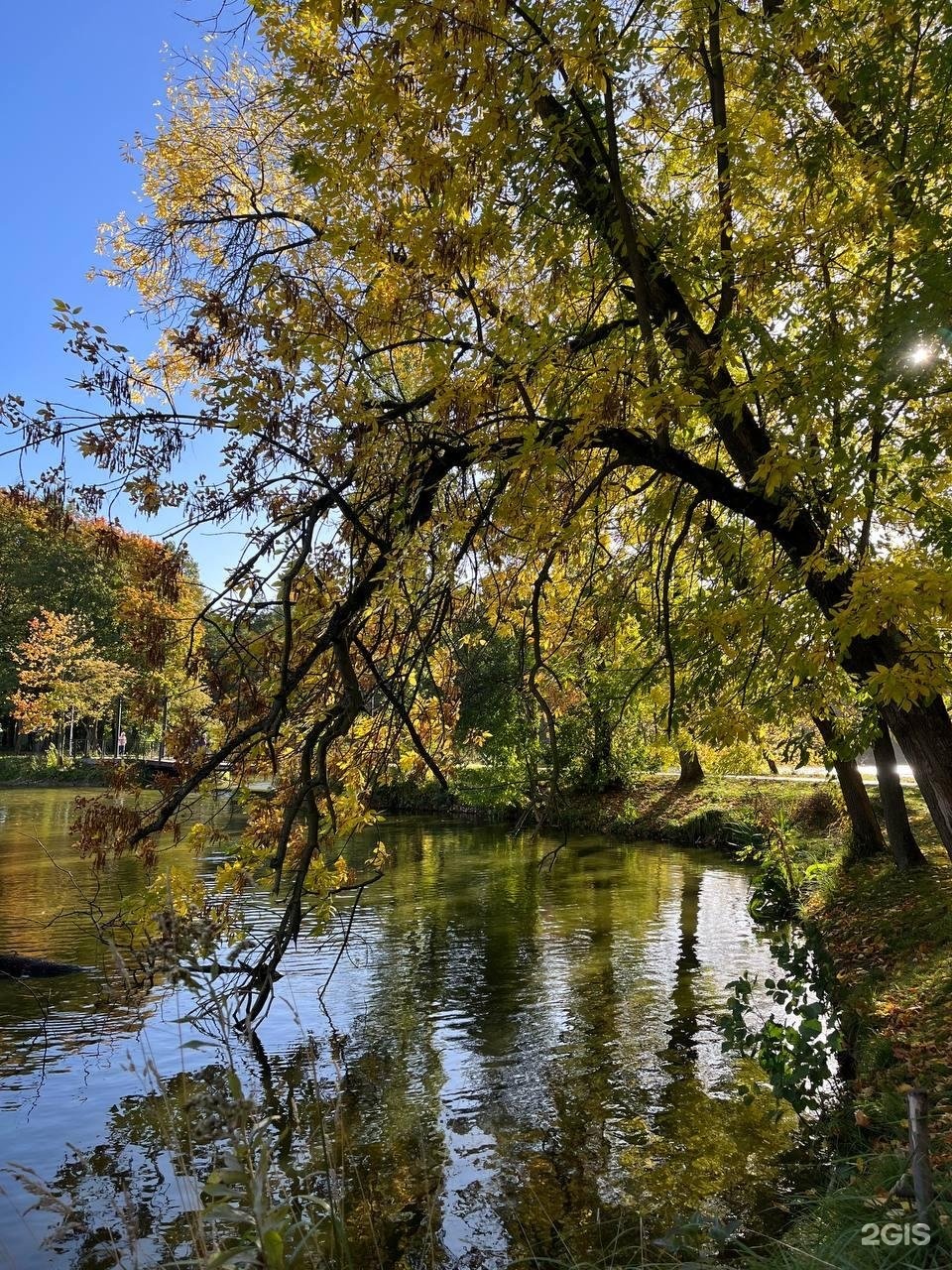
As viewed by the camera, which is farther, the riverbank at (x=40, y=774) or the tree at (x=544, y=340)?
the riverbank at (x=40, y=774)

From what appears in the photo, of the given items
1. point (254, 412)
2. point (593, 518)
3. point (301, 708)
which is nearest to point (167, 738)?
point (301, 708)

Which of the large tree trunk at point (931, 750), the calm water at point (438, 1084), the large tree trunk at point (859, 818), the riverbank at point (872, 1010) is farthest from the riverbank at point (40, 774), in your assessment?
the large tree trunk at point (931, 750)

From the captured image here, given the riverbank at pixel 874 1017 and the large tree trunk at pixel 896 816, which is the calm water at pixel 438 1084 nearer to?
the riverbank at pixel 874 1017

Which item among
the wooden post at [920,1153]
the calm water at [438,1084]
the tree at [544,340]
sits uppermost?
the tree at [544,340]

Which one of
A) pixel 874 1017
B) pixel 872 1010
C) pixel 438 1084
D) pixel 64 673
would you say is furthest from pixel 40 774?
pixel 874 1017

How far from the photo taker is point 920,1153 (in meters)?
2.65

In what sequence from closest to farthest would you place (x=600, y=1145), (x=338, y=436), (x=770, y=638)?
1. (x=338, y=436)
2. (x=770, y=638)
3. (x=600, y=1145)

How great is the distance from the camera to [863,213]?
4410 mm

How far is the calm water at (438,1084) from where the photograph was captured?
4891 millimetres

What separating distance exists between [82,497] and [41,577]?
4698 centimetres

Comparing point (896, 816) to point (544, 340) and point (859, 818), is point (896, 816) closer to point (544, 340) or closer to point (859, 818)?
point (859, 818)

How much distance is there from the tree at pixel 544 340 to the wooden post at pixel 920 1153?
5.82 feet

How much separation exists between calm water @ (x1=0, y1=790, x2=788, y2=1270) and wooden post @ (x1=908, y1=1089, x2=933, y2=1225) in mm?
1391

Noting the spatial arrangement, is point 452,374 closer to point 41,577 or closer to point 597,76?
point 597,76
